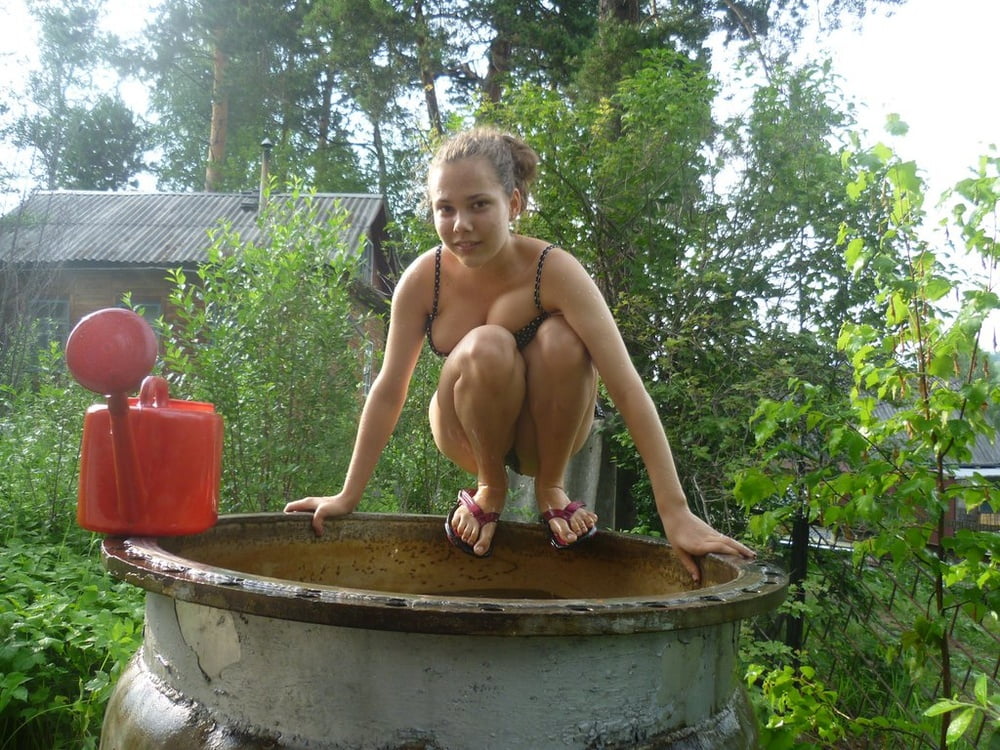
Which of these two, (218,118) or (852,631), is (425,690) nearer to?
(852,631)

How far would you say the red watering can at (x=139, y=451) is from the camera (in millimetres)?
1278

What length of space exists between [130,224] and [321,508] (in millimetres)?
15973

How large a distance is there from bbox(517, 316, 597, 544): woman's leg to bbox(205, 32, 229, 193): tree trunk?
16.9m

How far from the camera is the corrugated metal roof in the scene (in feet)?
38.0

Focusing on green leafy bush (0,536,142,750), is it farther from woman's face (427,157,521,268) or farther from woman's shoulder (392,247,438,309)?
woman's face (427,157,521,268)

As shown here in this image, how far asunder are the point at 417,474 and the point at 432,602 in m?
3.48

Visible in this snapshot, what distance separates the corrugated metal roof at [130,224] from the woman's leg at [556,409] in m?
10.2

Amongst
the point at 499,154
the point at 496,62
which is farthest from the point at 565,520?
the point at 496,62

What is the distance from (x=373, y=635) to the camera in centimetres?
94

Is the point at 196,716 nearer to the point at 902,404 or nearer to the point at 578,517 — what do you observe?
the point at 578,517

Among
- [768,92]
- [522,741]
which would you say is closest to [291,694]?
[522,741]

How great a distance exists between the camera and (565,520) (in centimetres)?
196

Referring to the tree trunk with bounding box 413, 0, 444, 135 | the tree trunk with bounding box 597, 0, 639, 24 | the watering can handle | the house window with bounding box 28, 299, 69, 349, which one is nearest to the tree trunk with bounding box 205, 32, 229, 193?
the house window with bounding box 28, 299, 69, 349

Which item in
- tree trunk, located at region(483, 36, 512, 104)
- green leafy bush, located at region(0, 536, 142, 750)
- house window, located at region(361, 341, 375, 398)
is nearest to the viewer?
green leafy bush, located at region(0, 536, 142, 750)
